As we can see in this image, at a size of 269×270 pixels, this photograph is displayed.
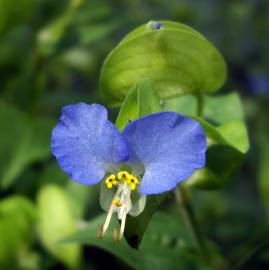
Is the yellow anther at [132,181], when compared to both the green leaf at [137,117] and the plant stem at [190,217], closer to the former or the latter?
the green leaf at [137,117]

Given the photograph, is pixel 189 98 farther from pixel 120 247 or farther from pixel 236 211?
pixel 236 211

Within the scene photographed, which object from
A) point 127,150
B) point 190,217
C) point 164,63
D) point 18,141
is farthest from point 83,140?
point 18,141

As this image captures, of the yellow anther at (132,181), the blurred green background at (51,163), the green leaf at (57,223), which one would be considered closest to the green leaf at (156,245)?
the blurred green background at (51,163)

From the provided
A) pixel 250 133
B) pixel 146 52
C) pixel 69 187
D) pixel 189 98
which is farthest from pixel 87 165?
pixel 250 133

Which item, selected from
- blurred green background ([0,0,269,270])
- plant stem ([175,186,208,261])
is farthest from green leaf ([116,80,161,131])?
blurred green background ([0,0,269,270])

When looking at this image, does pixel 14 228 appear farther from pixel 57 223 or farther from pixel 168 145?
pixel 168 145
